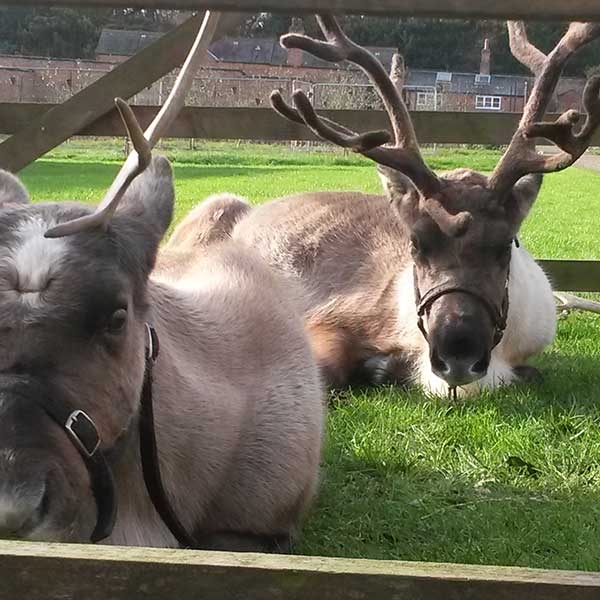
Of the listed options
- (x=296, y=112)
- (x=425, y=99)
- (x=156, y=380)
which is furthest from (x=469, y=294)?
(x=425, y=99)

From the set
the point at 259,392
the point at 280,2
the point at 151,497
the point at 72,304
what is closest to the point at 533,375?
the point at 259,392

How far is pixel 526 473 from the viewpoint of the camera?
13.7ft

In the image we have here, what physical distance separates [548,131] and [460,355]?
109cm

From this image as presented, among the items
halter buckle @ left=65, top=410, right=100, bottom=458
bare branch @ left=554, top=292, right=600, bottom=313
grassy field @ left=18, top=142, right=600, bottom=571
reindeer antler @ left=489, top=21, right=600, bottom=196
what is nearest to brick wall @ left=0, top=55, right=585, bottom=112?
bare branch @ left=554, top=292, right=600, bottom=313

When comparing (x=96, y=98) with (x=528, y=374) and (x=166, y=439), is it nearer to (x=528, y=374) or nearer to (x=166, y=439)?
(x=528, y=374)

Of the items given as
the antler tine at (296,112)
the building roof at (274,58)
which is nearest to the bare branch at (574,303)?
the antler tine at (296,112)

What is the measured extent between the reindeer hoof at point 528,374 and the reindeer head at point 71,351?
3.18m

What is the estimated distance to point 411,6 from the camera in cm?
181

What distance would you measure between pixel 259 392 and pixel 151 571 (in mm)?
1897

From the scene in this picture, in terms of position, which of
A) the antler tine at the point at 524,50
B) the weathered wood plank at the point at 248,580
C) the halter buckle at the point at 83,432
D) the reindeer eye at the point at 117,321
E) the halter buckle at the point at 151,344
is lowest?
the halter buckle at the point at 83,432

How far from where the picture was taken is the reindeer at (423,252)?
4762mm

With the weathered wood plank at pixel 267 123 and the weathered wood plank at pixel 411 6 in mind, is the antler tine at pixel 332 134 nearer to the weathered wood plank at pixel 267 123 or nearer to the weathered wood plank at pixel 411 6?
the weathered wood plank at pixel 267 123

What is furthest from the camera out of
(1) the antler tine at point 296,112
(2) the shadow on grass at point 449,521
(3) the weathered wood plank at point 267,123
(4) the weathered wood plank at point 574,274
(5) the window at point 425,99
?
(5) the window at point 425,99

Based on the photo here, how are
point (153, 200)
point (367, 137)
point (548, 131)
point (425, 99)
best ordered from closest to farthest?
point (153, 200) < point (367, 137) < point (548, 131) < point (425, 99)
